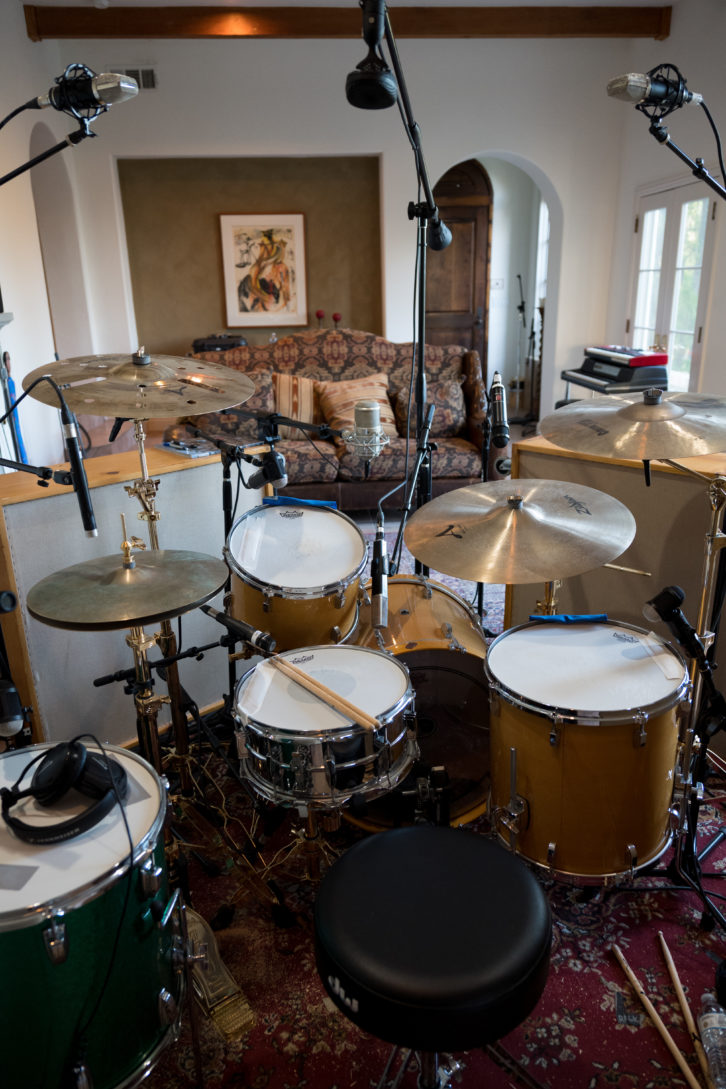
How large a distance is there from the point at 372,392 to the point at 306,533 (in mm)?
2956

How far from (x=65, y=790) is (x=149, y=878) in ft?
0.63

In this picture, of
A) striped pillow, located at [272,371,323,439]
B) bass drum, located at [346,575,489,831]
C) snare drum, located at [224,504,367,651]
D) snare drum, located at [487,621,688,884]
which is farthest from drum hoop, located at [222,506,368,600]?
striped pillow, located at [272,371,323,439]

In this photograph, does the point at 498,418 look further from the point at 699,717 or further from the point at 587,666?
the point at 699,717

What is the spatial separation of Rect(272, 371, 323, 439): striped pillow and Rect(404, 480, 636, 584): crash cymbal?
123 inches

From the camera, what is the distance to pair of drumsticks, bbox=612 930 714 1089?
1364 mm

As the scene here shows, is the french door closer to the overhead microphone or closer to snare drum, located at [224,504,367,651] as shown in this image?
snare drum, located at [224,504,367,651]

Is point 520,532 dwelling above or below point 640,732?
above

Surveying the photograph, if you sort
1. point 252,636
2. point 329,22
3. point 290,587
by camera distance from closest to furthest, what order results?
point 252,636
point 290,587
point 329,22

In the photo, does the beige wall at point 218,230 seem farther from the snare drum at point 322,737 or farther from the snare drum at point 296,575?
the snare drum at point 322,737

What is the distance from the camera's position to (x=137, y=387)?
175 centimetres

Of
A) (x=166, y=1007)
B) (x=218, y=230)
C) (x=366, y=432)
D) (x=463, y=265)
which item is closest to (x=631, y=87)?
(x=366, y=432)

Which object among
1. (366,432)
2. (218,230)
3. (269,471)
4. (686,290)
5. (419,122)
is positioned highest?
(419,122)

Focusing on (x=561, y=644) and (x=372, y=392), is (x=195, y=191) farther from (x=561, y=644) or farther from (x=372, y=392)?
(x=561, y=644)

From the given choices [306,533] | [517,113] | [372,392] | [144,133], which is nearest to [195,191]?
[144,133]
